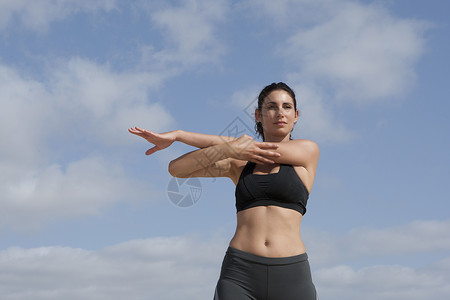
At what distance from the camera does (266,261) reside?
5367mm

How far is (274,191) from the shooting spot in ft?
18.2

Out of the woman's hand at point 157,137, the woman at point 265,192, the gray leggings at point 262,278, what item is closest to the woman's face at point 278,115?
the woman at point 265,192

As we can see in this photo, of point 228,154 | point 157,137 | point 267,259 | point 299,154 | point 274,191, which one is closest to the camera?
point 267,259

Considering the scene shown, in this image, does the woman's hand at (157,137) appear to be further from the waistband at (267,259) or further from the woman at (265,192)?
the waistband at (267,259)

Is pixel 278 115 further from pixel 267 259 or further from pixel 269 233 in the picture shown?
pixel 267 259

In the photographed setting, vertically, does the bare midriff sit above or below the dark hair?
below

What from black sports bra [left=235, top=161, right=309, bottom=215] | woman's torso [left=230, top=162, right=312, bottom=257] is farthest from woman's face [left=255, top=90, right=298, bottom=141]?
woman's torso [left=230, top=162, right=312, bottom=257]

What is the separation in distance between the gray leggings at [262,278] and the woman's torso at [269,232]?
75 millimetres

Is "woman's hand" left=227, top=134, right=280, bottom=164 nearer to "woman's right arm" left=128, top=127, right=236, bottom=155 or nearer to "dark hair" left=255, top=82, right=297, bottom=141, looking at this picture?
"woman's right arm" left=128, top=127, right=236, bottom=155

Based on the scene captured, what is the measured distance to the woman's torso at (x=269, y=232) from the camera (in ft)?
17.7

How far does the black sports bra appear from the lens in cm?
555

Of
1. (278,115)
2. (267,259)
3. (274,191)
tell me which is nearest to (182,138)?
(278,115)

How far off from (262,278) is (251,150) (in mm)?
1430

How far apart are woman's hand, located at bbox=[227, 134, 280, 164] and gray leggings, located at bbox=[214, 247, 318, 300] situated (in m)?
1.06
